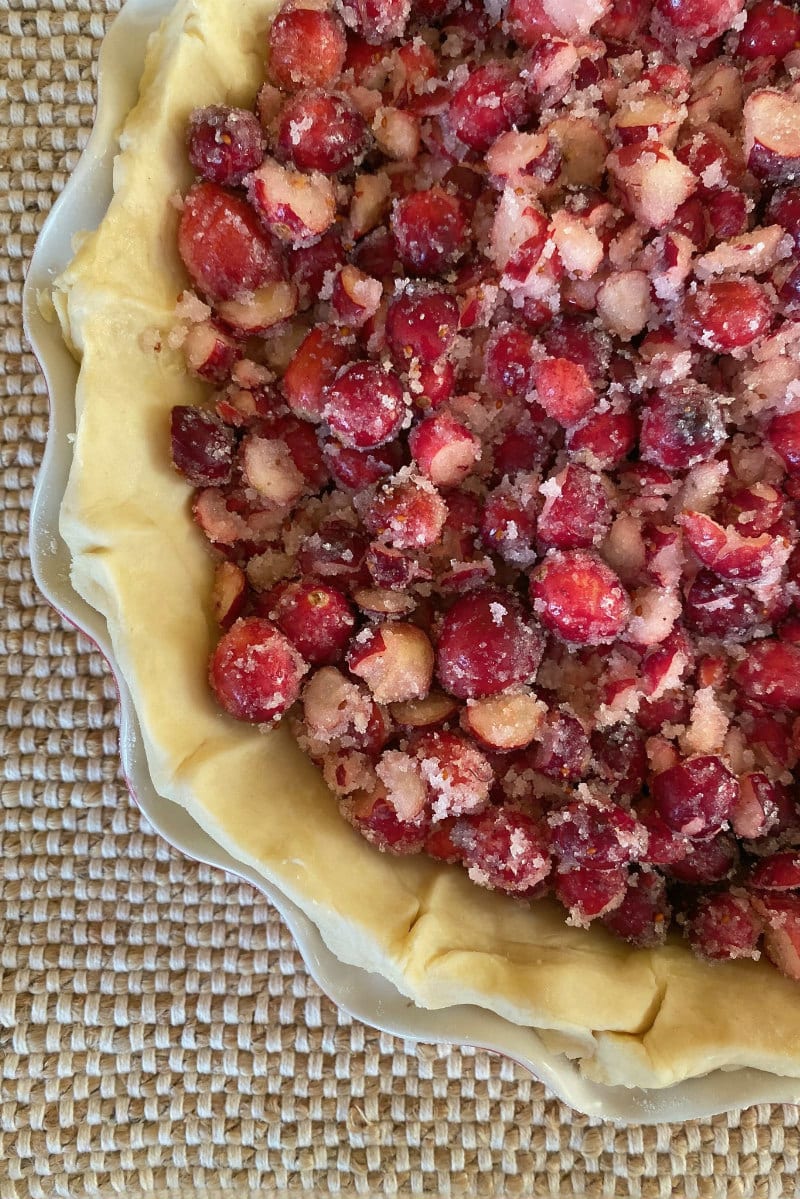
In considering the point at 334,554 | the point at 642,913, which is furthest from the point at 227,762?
the point at 642,913

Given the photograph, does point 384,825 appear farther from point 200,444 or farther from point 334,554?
point 200,444

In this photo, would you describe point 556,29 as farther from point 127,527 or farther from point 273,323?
point 127,527

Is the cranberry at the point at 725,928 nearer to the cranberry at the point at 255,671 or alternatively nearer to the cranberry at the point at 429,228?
the cranberry at the point at 255,671

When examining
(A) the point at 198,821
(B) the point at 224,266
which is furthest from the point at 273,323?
(A) the point at 198,821

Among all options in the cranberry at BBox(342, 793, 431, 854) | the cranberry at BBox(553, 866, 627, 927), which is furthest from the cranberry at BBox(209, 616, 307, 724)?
the cranberry at BBox(553, 866, 627, 927)

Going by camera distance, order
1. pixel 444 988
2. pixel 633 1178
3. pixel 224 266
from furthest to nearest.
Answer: pixel 633 1178, pixel 224 266, pixel 444 988

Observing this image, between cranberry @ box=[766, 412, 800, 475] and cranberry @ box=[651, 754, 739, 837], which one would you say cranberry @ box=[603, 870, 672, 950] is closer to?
cranberry @ box=[651, 754, 739, 837]

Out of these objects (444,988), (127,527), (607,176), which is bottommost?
(444,988)

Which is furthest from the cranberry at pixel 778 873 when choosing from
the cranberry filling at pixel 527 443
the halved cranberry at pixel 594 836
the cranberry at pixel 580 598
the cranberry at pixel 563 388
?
the cranberry at pixel 563 388
